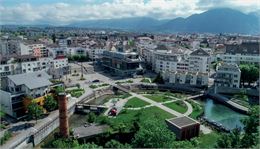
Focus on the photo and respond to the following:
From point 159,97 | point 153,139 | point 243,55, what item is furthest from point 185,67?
point 153,139

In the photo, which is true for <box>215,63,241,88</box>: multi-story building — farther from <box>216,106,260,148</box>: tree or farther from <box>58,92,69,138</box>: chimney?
<box>58,92,69,138</box>: chimney

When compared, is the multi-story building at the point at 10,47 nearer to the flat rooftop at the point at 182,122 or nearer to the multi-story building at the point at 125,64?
the multi-story building at the point at 125,64

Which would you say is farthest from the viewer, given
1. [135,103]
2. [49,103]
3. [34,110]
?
[135,103]

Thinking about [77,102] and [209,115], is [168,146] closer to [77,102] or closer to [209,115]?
[209,115]

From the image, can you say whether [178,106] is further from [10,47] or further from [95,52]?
[10,47]

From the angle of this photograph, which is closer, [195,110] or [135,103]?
[195,110]
